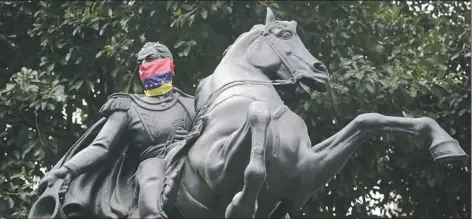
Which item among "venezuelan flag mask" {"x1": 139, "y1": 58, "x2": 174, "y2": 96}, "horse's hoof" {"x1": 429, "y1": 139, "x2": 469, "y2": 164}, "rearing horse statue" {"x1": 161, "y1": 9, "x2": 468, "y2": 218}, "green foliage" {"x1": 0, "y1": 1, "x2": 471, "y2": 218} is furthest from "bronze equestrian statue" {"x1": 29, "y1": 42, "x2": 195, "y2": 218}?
"green foliage" {"x1": 0, "y1": 1, "x2": 471, "y2": 218}

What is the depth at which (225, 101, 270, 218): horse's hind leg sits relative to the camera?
629 cm

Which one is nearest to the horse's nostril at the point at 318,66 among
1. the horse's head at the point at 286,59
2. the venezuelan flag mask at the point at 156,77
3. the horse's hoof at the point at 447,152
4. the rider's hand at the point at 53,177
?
the horse's head at the point at 286,59

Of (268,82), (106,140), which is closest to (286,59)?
(268,82)

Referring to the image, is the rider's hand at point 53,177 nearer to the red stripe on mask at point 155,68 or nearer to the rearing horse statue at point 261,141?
the rearing horse statue at point 261,141

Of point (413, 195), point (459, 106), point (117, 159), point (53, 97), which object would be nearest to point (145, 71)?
point (117, 159)

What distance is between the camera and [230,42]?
12305 millimetres

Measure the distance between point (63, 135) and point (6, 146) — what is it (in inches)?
27.2

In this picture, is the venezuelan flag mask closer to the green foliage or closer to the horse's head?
the horse's head

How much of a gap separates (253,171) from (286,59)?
4.17 feet

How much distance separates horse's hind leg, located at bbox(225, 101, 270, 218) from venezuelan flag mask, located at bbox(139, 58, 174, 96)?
4.89 feet

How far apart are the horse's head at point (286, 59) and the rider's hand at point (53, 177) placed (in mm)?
1469

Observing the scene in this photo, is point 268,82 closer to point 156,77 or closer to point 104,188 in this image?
point 156,77

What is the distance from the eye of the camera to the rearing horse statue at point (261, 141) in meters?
6.61

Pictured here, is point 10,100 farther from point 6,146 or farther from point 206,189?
point 206,189
